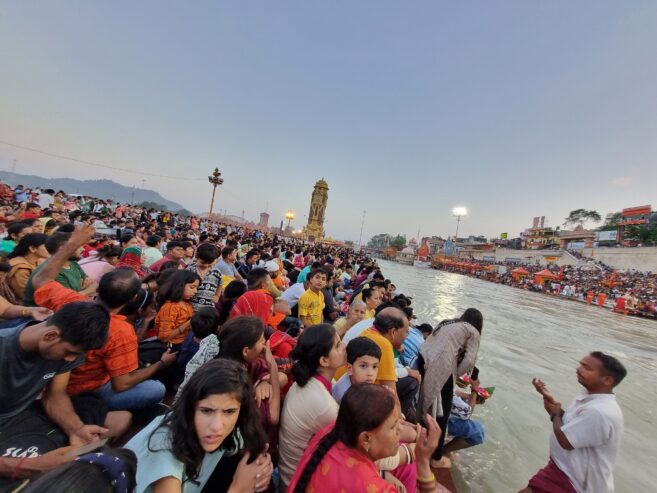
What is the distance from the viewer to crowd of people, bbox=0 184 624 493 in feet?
4.53

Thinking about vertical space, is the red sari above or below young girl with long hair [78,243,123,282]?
below

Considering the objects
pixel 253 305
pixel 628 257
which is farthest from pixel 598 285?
pixel 253 305

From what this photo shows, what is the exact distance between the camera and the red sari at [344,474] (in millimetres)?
1279

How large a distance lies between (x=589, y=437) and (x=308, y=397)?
2.09 m

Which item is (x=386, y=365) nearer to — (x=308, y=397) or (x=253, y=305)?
(x=308, y=397)

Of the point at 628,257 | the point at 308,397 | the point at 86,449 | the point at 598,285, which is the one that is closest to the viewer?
the point at 86,449

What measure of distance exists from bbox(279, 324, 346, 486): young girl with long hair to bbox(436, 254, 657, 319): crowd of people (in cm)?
3089

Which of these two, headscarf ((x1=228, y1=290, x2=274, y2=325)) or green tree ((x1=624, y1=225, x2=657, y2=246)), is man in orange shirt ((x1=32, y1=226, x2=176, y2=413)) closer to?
headscarf ((x1=228, y1=290, x2=274, y2=325))

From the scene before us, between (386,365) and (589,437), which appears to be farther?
(386,365)

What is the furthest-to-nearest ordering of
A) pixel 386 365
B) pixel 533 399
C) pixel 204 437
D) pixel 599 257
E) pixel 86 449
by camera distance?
pixel 599 257 < pixel 533 399 < pixel 386 365 < pixel 86 449 < pixel 204 437

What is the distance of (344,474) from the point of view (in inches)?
51.8

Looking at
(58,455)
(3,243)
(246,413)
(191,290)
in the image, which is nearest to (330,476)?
(246,413)

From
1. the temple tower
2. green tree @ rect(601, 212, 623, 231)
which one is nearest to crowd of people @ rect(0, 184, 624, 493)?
the temple tower

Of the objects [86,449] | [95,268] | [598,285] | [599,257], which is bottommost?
[86,449]
